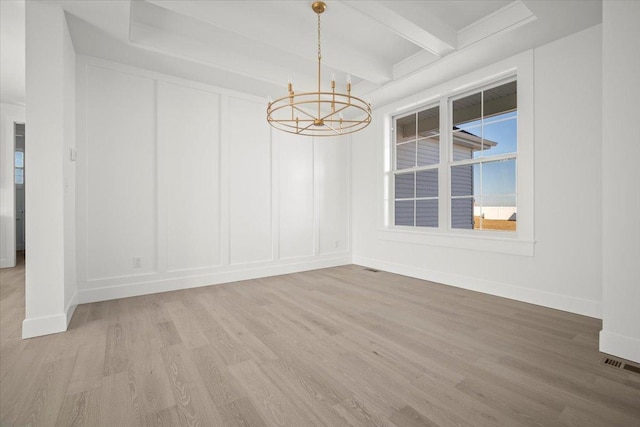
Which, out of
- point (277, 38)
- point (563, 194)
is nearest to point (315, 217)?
point (277, 38)

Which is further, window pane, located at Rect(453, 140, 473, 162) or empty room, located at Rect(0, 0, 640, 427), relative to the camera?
window pane, located at Rect(453, 140, 473, 162)

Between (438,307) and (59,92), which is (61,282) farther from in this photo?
(438,307)

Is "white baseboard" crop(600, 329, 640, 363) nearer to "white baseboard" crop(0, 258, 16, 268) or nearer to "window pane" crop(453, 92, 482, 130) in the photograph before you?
"window pane" crop(453, 92, 482, 130)

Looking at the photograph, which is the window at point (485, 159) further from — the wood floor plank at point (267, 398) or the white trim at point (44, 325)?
the white trim at point (44, 325)

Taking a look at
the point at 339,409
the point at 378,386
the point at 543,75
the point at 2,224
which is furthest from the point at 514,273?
the point at 2,224

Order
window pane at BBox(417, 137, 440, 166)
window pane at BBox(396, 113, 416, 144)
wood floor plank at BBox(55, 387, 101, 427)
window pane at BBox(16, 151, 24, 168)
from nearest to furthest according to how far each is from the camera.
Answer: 1. wood floor plank at BBox(55, 387, 101, 427)
2. window pane at BBox(417, 137, 440, 166)
3. window pane at BBox(396, 113, 416, 144)
4. window pane at BBox(16, 151, 24, 168)

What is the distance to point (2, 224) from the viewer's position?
17.3 ft

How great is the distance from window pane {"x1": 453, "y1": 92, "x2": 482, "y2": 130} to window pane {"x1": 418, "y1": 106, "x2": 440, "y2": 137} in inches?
11.0

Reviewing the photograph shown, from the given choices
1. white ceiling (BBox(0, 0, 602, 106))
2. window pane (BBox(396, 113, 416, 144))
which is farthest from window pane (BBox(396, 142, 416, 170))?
white ceiling (BBox(0, 0, 602, 106))

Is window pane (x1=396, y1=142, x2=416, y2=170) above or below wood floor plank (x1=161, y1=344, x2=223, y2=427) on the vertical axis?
above

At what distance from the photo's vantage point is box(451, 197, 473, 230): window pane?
13.2 feet

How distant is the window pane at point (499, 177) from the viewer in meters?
3.57

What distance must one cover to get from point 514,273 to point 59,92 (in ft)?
15.9

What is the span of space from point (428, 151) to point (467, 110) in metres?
0.76
